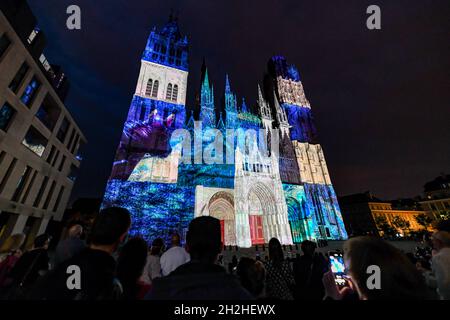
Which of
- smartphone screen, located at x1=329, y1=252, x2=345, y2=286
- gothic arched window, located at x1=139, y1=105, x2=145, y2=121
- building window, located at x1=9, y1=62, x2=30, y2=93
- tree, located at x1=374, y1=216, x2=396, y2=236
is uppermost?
gothic arched window, located at x1=139, y1=105, x2=145, y2=121

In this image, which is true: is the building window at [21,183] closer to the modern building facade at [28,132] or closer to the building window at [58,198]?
the modern building facade at [28,132]

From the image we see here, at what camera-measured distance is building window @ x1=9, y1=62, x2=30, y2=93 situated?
513 inches

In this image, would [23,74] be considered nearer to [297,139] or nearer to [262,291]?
[262,291]

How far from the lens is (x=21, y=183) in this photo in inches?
566

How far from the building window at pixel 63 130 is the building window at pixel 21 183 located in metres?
5.55

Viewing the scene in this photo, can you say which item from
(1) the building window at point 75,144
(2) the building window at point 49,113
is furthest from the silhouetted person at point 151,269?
(1) the building window at point 75,144

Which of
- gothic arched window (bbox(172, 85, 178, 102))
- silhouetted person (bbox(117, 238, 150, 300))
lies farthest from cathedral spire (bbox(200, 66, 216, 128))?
silhouetted person (bbox(117, 238, 150, 300))

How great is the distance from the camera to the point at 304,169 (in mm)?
28781

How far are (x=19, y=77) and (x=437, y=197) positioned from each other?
7515 cm

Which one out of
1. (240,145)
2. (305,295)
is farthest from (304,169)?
(305,295)

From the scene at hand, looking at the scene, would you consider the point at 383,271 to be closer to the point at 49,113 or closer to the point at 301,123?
the point at 49,113

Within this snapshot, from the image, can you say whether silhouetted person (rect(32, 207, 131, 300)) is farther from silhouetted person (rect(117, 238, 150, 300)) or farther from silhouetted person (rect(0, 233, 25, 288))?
silhouetted person (rect(0, 233, 25, 288))

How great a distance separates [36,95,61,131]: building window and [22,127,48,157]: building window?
1345 mm

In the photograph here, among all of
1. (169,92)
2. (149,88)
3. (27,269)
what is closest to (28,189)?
(149,88)
